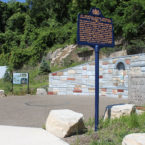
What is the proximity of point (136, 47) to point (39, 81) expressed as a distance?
30.6 ft

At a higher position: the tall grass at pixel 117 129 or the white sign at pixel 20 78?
the white sign at pixel 20 78

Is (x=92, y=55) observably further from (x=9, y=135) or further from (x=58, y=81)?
(x=9, y=135)

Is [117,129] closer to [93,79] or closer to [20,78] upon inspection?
[93,79]

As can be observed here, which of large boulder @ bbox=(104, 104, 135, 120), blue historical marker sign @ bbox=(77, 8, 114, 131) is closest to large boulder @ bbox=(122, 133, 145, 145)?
blue historical marker sign @ bbox=(77, 8, 114, 131)

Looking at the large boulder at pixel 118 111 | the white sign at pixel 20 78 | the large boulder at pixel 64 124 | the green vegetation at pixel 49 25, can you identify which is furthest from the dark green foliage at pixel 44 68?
the large boulder at pixel 64 124

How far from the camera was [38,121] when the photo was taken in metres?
6.41

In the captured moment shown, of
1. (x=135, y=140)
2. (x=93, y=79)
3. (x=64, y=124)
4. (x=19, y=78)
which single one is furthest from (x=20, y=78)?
(x=135, y=140)

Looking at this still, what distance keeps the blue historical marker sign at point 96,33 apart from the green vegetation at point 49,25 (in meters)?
13.0

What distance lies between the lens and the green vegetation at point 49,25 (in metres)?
18.8

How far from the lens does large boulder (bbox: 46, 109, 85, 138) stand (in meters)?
4.68

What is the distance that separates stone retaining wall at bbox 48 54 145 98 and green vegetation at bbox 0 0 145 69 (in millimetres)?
6160

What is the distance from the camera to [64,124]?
468cm

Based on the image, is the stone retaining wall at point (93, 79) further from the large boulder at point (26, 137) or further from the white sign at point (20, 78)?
the large boulder at point (26, 137)

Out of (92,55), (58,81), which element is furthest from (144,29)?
(58,81)
